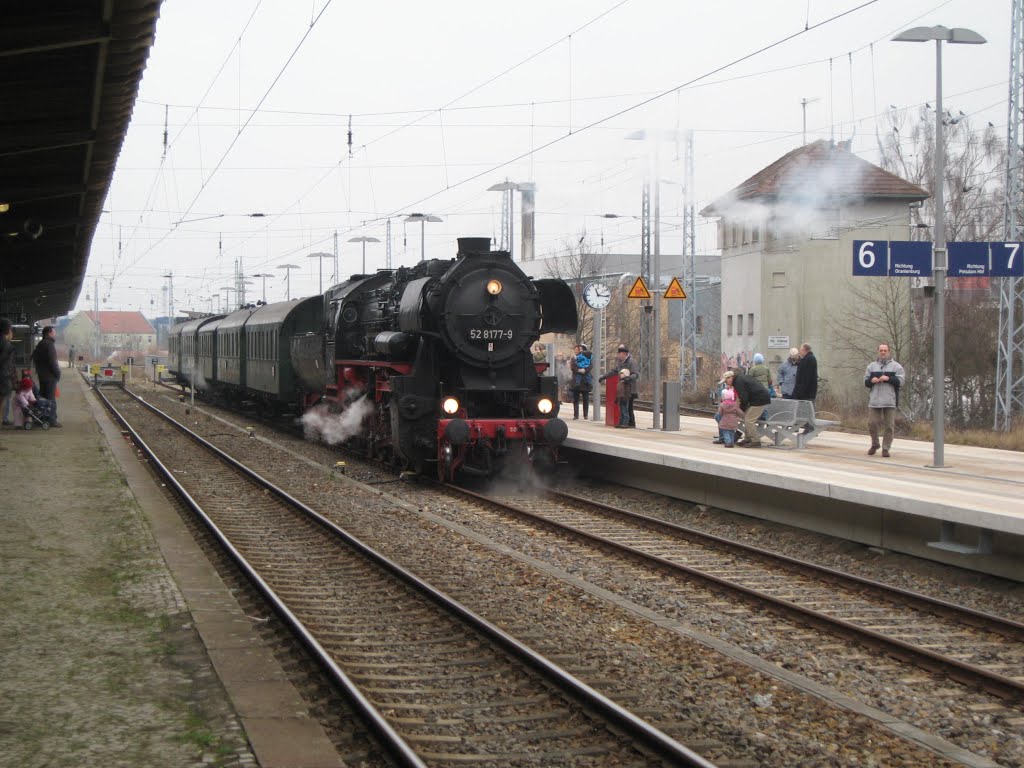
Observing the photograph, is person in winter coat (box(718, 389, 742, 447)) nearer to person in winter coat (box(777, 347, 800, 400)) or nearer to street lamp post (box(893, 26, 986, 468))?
person in winter coat (box(777, 347, 800, 400))

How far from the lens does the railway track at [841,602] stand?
272 inches

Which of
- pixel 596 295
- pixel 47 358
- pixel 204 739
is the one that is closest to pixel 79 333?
pixel 47 358

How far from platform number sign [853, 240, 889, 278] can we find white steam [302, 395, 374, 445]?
7.39 m

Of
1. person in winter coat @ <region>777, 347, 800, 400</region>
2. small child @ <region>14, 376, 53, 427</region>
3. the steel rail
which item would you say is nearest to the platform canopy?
small child @ <region>14, 376, 53, 427</region>

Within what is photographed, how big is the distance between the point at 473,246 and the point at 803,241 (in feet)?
84.2

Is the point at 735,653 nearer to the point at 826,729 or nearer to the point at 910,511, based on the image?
the point at 826,729

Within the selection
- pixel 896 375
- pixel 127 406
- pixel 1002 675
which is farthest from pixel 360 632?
pixel 127 406

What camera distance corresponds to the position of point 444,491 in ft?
49.6

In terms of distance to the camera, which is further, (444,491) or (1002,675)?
(444,491)

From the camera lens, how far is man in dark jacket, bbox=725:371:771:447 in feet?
53.0

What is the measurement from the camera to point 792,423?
15875 millimetres

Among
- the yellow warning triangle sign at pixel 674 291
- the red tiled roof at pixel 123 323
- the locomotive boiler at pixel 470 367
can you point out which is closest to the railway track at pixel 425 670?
the locomotive boiler at pixel 470 367

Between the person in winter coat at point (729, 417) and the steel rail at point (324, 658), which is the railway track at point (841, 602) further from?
the person in winter coat at point (729, 417)

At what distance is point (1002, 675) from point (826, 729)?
177 centimetres
